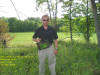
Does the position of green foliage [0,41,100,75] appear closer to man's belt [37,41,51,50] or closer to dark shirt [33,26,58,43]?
man's belt [37,41,51,50]

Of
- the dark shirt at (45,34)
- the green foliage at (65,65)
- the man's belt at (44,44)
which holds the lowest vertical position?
the green foliage at (65,65)

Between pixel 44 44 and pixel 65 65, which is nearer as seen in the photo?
pixel 44 44

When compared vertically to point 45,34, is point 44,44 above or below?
below

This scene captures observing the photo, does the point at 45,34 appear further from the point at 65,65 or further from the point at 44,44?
the point at 65,65

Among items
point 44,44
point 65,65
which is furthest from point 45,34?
→ point 65,65

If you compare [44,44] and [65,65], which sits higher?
[44,44]

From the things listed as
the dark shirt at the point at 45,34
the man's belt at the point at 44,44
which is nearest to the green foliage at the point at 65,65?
the man's belt at the point at 44,44

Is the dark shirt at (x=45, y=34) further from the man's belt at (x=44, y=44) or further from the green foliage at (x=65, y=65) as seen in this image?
the green foliage at (x=65, y=65)

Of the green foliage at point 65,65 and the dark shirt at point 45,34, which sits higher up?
the dark shirt at point 45,34

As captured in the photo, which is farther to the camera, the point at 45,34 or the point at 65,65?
the point at 65,65

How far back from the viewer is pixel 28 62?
372 cm

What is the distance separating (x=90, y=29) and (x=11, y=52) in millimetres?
5118

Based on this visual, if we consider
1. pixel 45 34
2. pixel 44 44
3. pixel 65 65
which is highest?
pixel 45 34

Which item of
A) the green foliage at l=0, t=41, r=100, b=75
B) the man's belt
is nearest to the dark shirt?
the man's belt
